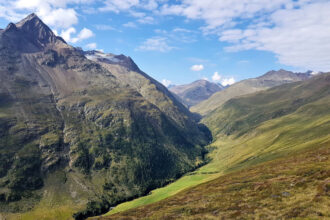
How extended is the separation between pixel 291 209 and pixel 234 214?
13.3 m

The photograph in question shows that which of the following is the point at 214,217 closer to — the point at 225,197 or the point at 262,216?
the point at 262,216

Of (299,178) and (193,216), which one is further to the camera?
(299,178)

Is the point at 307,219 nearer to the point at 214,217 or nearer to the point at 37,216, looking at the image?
the point at 214,217

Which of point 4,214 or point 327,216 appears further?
point 4,214

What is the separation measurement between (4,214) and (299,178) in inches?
8672

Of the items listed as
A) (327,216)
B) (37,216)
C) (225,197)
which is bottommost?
(37,216)

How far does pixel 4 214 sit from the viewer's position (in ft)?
621

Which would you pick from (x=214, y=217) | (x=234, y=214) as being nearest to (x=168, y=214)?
(x=214, y=217)

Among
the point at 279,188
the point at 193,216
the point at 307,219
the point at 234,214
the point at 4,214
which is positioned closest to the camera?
the point at 307,219

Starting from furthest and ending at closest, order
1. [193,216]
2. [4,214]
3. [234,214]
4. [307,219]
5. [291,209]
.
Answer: [4,214], [193,216], [234,214], [291,209], [307,219]

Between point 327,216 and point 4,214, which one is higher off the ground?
point 327,216

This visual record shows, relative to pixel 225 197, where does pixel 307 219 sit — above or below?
above

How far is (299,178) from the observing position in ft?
256

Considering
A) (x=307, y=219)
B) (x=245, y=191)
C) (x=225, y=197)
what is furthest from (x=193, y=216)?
(x=307, y=219)
